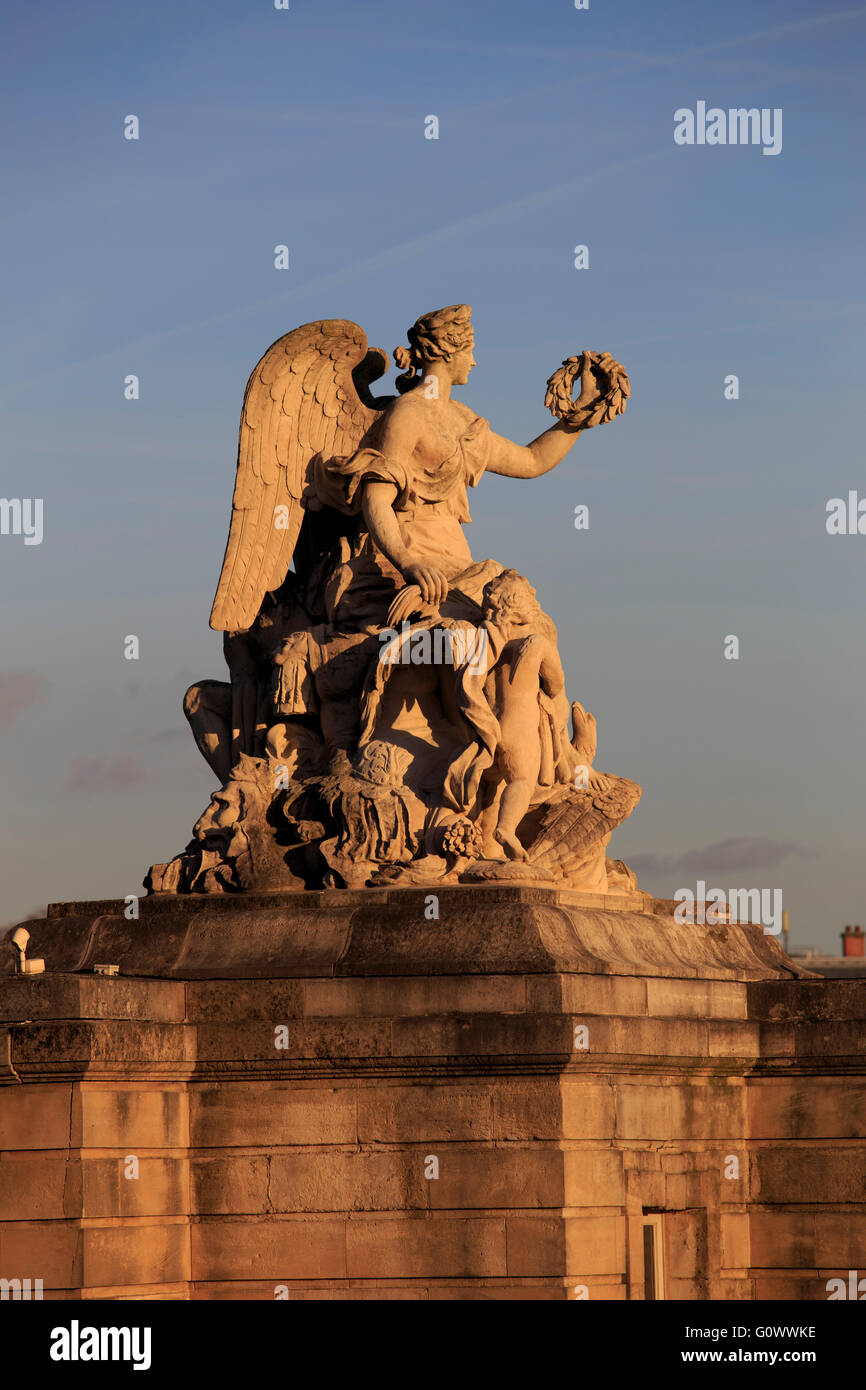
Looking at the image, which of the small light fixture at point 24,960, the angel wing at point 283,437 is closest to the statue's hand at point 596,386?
the angel wing at point 283,437

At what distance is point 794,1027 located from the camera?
59.9 ft

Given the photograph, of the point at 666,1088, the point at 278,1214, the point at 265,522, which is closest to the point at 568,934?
the point at 666,1088

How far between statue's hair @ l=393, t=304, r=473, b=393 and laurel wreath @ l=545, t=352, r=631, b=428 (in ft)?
3.14

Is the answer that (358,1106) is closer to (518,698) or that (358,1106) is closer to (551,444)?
(518,698)

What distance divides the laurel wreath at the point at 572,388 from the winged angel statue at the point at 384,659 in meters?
0.01

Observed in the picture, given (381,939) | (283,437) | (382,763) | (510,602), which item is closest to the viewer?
(381,939)

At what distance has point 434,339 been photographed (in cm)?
1972

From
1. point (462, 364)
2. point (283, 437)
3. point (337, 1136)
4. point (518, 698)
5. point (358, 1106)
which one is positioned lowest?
point (337, 1136)

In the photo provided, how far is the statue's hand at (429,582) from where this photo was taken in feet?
60.4

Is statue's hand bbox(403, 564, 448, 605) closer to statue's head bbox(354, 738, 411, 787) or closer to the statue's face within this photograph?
statue's head bbox(354, 738, 411, 787)

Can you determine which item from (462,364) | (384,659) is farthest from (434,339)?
(384,659)

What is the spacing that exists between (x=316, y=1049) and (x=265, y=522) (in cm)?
475

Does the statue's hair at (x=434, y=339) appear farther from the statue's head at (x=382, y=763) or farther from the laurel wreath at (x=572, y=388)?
the statue's head at (x=382, y=763)

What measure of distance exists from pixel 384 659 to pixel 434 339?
9.76 ft
